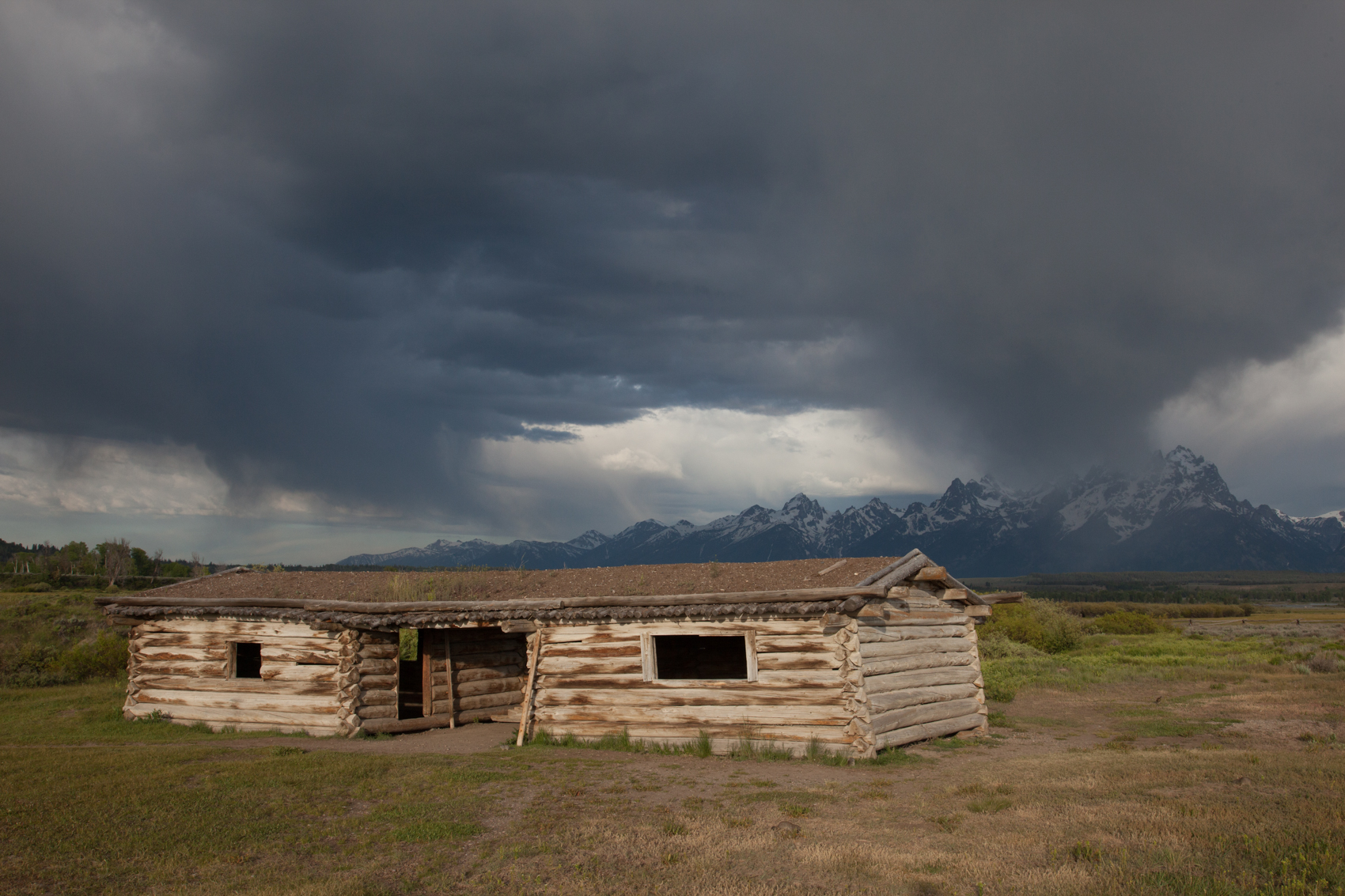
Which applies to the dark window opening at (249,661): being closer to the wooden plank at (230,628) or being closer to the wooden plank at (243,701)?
the wooden plank at (243,701)

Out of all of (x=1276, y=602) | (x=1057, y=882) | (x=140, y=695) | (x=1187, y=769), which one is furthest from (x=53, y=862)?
(x=1276, y=602)

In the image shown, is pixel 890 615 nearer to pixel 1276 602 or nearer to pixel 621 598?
pixel 621 598

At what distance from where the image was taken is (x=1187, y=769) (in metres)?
11.8

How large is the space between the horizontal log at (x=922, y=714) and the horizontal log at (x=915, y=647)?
1.14m

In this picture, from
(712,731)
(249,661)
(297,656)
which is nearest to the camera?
(712,731)

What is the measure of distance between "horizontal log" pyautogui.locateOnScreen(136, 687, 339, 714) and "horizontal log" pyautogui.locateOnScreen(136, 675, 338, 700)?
0.07 metres

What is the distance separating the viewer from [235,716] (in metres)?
17.9

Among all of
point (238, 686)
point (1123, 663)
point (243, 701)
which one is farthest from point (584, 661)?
point (1123, 663)

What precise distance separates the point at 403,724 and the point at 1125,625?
2178 inches

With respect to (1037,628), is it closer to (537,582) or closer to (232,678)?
(537,582)

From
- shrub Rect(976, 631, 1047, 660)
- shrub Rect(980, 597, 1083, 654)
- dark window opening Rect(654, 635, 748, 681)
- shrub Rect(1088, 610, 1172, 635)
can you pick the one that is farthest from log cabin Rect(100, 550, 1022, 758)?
shrub Rect(1088, 610, 1172, 635)

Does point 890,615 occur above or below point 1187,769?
above

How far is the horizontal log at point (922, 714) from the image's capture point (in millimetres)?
14820

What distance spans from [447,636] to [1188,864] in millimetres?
16473
